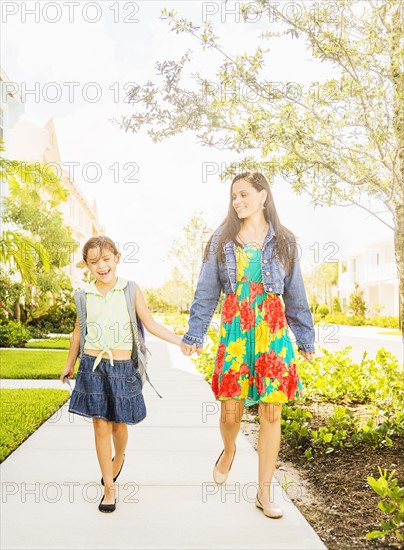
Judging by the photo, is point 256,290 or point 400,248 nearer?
point 256,290

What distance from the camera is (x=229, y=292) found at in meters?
3.64

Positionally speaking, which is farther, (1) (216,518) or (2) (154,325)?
(2) (154,325)

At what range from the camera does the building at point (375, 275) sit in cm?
4497

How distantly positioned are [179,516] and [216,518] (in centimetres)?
21

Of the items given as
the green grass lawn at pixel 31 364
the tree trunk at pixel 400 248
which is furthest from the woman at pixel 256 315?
the green grass lawn at pixel 31 364

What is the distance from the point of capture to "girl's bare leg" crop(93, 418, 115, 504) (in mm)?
3545

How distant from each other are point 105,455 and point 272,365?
1.08 metres

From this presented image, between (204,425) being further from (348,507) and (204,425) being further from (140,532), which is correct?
(140,532)

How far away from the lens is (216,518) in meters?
3.47

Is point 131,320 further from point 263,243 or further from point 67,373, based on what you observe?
point 263,243

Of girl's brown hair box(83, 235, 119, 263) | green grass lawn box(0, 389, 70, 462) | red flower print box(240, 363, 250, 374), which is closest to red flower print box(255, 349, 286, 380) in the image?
red flower print box(240, 363, 250, 374)

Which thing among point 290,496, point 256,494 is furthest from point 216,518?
point 290,496

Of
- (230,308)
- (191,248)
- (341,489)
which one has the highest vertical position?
(191,248)

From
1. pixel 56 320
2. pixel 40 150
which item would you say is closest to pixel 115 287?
pixel 56 320
